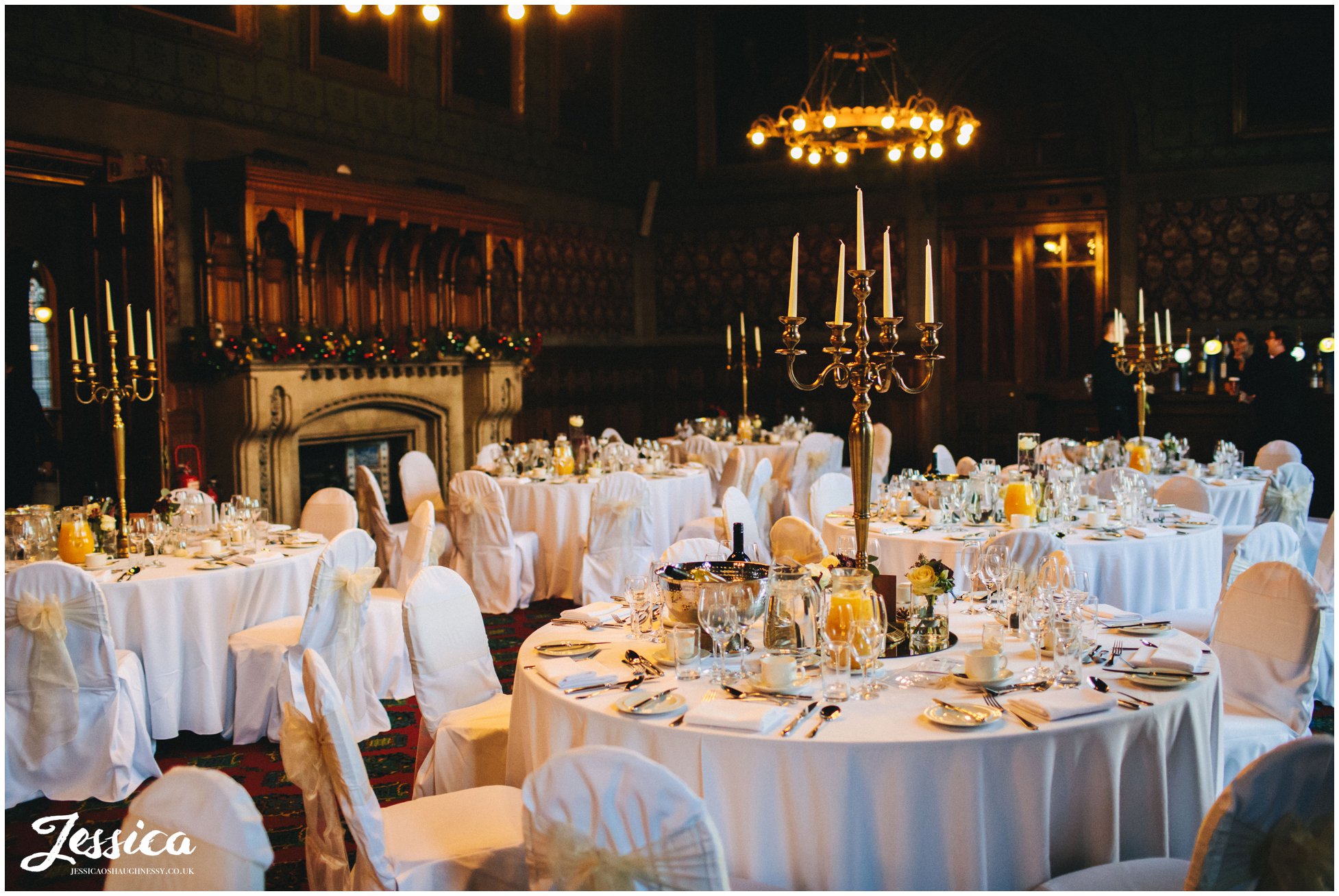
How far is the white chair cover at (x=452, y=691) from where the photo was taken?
10.9 feet

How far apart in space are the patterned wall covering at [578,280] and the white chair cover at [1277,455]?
25.3 feet

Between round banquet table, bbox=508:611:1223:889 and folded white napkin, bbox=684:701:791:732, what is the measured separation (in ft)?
0.08

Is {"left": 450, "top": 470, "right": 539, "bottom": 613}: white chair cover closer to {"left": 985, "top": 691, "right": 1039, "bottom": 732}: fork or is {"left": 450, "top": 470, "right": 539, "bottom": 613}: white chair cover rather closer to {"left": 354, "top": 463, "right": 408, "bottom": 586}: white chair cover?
{"left": 354, "top": 463, "right": 408, "bottom": 586}: white chair cover

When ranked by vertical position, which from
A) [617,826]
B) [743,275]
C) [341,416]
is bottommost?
[617,826]

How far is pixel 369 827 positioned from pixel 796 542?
2.74m

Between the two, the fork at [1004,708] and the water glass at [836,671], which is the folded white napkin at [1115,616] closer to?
the fork at [1004,708]

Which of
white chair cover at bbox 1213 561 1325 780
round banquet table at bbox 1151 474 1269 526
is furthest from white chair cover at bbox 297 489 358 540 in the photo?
round banquet table at bbox 1151 474 1269 526

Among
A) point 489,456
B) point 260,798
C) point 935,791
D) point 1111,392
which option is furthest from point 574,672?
point 1111,392

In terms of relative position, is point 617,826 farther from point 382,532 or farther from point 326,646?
point 382,532

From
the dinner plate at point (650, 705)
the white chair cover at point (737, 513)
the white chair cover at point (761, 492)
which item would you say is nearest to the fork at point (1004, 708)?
the dinner plate at point (650, 705)

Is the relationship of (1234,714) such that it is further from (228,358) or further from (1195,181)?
(1195,181)

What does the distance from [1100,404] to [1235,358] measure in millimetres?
2658

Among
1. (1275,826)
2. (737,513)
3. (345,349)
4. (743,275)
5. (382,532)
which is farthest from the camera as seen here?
(743,275)

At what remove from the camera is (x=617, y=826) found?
196 cm
